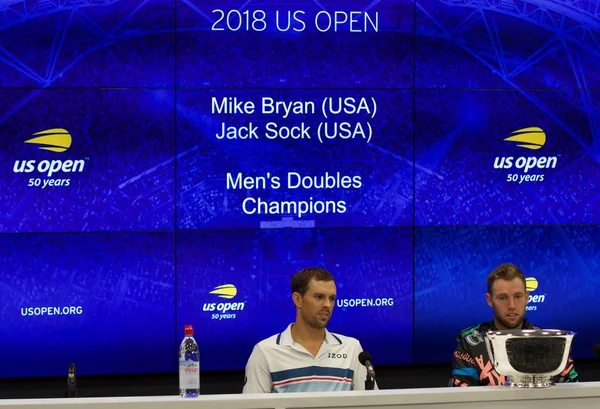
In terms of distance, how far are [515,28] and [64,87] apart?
2490 millimetres

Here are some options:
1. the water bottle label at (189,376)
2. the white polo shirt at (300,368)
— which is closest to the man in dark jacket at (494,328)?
the white polo shirt at (300,368)

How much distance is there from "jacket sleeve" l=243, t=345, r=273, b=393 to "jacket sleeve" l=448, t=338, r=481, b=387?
0.70 metres

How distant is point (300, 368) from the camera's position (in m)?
3.73

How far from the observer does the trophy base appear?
2762 mm

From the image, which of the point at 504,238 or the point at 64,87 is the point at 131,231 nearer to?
the point at 64,87

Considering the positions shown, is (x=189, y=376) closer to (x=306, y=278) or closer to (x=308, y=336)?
(x=308, y=336)

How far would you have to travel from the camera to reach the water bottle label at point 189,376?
294 centimetres

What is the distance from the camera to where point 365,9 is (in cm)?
527

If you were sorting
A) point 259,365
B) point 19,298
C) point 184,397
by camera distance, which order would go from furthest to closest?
point 19,298
point 259,365
point 184,397

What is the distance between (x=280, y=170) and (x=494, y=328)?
1.81m

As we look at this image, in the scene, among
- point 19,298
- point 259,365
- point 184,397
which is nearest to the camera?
point 184,397

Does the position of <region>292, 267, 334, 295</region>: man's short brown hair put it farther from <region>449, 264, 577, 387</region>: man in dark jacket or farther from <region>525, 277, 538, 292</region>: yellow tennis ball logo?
<region>525, 277, 538, 292</region>: yellow tennis ball logo

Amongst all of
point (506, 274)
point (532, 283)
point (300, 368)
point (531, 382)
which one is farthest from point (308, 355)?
point (532, 283)

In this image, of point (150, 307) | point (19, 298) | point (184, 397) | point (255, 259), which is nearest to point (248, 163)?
point (255, 259)
